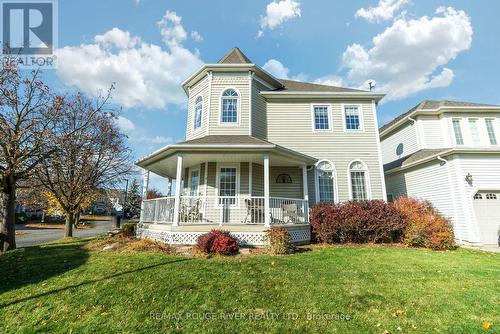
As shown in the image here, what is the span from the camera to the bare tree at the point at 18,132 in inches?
350

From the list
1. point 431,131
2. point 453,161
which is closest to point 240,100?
point 453,161

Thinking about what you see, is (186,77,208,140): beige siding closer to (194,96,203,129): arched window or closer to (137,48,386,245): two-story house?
(137,48,386,245): two-story house

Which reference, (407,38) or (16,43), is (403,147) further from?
(16,43)

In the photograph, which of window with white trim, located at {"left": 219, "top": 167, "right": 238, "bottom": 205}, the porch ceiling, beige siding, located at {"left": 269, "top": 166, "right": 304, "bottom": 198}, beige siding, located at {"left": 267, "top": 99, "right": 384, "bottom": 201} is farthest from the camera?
beige siding, located at {"left": 267, "top": 99, "right": 384, "bottom": 201}

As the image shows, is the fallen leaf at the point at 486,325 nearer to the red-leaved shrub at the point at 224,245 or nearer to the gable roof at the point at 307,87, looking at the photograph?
the red-leaved shrub at the point at 224,245

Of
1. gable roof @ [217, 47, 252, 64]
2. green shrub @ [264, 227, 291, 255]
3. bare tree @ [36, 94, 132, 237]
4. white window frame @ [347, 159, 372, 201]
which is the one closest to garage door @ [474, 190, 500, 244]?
white window frame @ [347, 159, 372, 201]

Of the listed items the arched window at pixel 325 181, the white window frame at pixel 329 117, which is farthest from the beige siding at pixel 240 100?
the arched window at pixel 325 181

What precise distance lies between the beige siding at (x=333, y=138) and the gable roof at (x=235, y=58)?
8.85 feet

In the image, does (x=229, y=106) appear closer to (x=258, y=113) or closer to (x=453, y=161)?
(x=258, y=113)

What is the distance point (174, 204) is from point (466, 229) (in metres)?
12.5

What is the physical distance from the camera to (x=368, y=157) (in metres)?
12.4

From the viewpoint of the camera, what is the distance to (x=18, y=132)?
9.15 metres

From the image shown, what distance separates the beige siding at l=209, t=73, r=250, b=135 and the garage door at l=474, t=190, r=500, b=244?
11.0 m

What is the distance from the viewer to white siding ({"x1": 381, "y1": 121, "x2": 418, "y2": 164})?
1434cm
